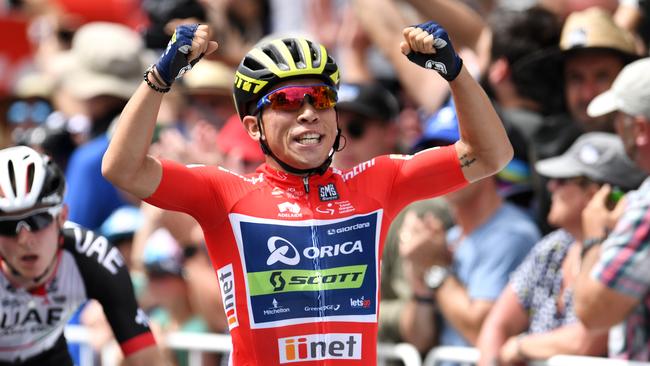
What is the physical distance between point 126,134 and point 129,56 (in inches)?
223

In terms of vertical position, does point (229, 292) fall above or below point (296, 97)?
below

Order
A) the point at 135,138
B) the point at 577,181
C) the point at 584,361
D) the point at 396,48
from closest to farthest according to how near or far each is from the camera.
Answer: the point at 135,138
the point at 584,361
the point at 577,181
the point at 396,48

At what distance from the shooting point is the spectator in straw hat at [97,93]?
9.78 metres

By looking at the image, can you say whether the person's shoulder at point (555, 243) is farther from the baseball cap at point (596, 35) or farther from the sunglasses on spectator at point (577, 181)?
the baseball cap at point (596, 35)

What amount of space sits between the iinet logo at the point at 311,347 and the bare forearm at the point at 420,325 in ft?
6.97

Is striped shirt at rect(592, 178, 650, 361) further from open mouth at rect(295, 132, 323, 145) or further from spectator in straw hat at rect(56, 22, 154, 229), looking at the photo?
spectator in straw hat at rect(56, 22, 154, 229)

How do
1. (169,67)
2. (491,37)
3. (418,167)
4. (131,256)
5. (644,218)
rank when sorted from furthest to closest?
1. (131,256)
2. (491,37)
3. (644,218)
4. (418,167)
5. (169,67)

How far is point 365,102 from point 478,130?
3135mm

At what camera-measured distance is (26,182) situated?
21.1 feet

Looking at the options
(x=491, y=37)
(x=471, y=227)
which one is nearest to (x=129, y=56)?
(x=491, y=37)

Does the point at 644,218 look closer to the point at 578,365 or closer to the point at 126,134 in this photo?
the point at 578,365

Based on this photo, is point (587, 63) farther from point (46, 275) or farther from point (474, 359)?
point (46, 275)

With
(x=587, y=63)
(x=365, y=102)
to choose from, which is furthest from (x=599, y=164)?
(x=365, y=102)

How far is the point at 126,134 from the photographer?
206 inches
